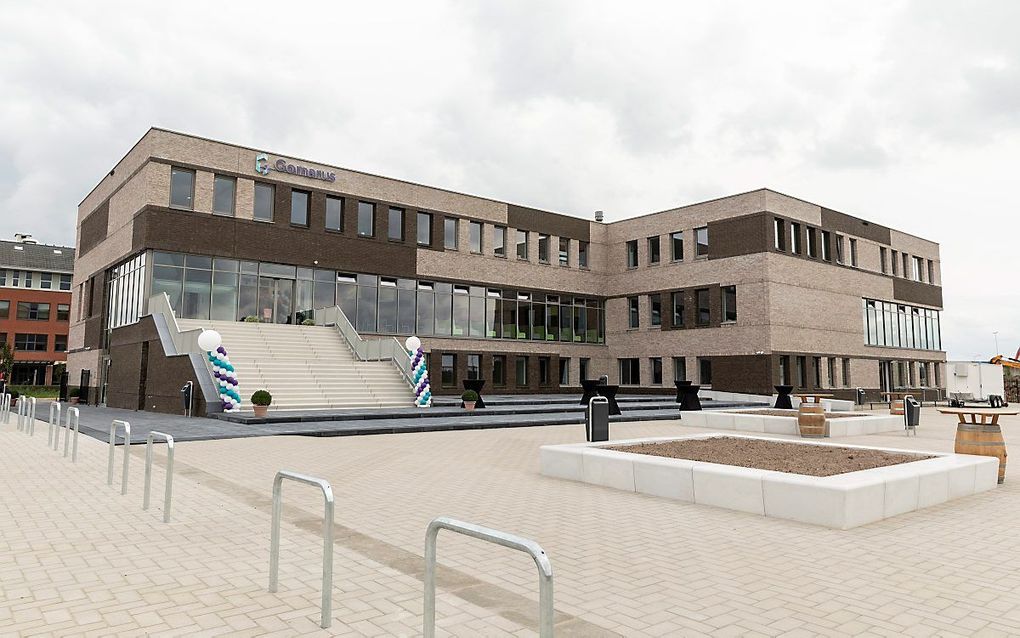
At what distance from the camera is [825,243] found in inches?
1708

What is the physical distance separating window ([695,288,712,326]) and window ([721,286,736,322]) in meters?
1.04

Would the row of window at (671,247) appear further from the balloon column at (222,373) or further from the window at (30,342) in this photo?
the window at (30,342)

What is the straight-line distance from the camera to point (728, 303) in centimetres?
4028

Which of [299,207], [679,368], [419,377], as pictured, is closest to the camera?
[419,377]

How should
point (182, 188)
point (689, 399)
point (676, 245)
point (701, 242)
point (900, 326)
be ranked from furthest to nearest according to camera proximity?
point (900, 326)
point (676, 245)
point (701, 242)
point (182, 188)
point (689, 399)

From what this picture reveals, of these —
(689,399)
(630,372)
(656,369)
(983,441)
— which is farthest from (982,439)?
(630,372)

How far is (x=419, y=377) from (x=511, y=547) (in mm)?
24827

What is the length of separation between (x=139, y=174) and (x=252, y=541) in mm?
29914

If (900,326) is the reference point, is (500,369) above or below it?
below

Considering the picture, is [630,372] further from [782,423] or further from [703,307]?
[782,423]

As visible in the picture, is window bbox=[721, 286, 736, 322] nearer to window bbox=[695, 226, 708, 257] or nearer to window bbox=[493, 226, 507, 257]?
window bbox=[695, 226, 708, 257]

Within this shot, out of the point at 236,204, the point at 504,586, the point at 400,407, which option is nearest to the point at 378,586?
the point at 504,586

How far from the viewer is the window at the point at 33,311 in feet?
256

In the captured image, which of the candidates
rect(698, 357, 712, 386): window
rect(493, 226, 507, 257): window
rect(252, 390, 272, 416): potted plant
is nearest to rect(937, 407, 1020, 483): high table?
rect(252, 390, 272, 416): potted plant
